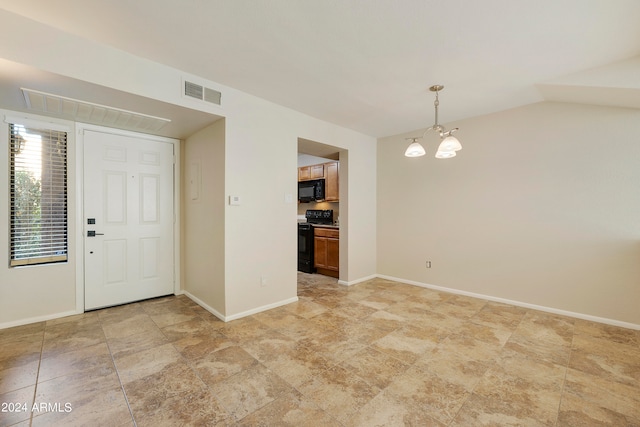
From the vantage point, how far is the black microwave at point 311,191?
19.3 ft

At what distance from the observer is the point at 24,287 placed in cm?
298

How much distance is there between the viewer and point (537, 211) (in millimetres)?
3473

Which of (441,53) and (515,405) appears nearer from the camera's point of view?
(515,405)

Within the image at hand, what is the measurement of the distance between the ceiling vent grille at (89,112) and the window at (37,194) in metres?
0.38

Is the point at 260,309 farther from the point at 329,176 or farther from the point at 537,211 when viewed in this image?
the point at 537,211

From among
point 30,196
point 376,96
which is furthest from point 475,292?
point 30,196

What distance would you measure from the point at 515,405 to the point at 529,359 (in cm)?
75

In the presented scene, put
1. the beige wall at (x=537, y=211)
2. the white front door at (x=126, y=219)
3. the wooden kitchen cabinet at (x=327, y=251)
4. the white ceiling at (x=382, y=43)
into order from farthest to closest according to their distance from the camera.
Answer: the wooden kitchen cabinet at (x=327, y=251) < the white front door at (x=126, y=219) < the beige wall at (x=537, y=211) < the white ceiling at (x=382, y=43)

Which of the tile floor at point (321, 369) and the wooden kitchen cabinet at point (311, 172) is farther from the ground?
the wooden kitchen cabinet at point (311, 172)

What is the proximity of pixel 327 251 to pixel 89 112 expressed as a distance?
3913 mm

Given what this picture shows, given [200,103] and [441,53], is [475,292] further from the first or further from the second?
[200,103]

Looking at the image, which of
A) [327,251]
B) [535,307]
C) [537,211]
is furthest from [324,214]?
[535,307]

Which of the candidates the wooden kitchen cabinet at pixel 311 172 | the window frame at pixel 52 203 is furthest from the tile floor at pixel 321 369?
the wooden kitchen cabinet at pixel 311 172

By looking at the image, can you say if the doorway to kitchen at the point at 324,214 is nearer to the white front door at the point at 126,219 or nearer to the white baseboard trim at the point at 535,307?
the white baseboard trim at the point at 535,307
